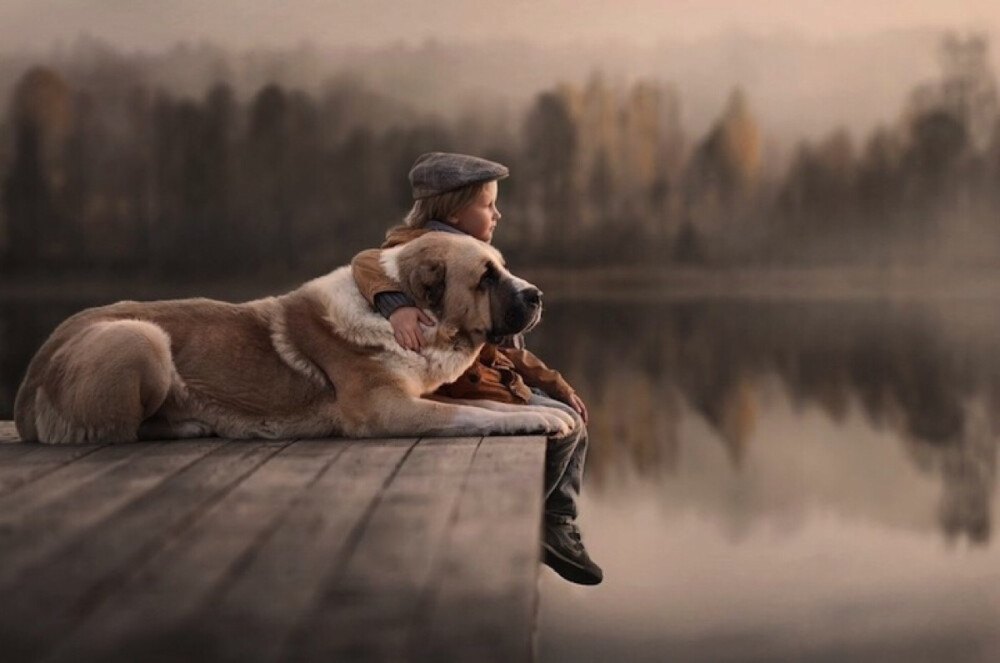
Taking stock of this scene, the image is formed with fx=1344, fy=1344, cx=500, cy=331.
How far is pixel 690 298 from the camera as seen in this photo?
37.5 metres

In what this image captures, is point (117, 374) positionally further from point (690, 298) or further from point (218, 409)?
point (690, 298)

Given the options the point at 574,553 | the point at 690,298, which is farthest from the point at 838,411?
the point at 690,298

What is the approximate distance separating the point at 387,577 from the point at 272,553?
0.34m

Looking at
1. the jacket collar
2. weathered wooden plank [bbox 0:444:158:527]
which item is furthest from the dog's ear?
weathered wooden plank [bbox 0:444:158:527]

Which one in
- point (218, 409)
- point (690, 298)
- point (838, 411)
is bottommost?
point (690, 298)

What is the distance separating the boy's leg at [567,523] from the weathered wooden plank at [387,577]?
1265mm

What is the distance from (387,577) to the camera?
2.58 meters

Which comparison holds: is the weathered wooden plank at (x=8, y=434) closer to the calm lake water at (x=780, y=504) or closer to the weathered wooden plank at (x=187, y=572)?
the weathered wooden plank at (x=187, y=572)

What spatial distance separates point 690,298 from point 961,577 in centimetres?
2846

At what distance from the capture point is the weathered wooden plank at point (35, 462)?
3732 millimetres

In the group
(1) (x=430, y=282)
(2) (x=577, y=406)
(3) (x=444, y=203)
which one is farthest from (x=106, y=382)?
(2) (x=577, y=406)

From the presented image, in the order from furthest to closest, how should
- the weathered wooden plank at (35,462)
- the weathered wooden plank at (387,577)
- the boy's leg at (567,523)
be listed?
the boy's leg at (567,523)
the weathered wooden plank at (35,462)
the weathered wooden plank at (387,577)

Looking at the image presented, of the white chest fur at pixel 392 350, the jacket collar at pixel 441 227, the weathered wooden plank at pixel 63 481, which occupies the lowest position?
the weathered wooden plank at pixel 63 481

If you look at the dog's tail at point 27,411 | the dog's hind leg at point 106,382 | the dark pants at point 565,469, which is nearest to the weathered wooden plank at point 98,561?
the dog's hind leg at point 106,382
